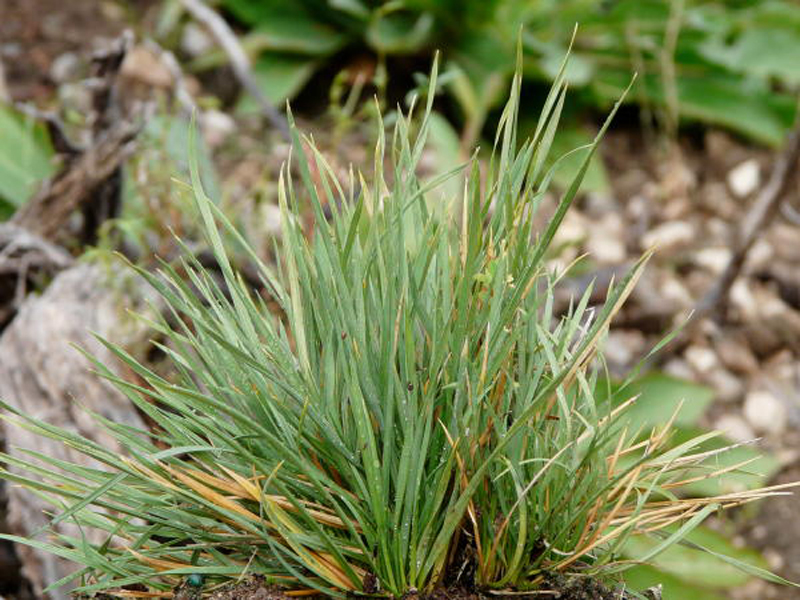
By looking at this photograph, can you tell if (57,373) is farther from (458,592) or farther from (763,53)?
(763,53)

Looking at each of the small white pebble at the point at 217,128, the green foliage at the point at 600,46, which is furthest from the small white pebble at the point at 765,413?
the small white pebble at the point at 217,128

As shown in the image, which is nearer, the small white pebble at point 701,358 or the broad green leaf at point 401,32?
the small white pebble at point 701,358

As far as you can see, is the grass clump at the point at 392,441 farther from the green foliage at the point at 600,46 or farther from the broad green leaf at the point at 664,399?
the green foliage at the point at 600,46

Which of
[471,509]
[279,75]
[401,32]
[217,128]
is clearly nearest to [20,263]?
[217,128]

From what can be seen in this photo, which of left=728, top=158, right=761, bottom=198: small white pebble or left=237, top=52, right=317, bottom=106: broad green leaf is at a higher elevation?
left=237, top=52, right=317, bottom=106: broad green leaf

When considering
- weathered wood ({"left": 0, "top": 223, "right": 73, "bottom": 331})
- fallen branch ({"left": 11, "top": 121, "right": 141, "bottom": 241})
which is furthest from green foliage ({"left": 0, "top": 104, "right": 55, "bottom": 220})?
weathered wood ({"left": 0, "top": 223, "right": 73, "bottom": 331})

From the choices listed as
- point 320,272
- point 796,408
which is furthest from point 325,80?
point 320,272

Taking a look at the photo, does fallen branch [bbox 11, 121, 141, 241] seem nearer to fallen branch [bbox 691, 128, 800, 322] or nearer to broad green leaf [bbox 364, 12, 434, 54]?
broad green leaf [bbox 364, 12, 434, 54]

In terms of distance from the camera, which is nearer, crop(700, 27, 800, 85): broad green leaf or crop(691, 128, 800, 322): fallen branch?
crop(691, 128, 800, 322): fallen branch
